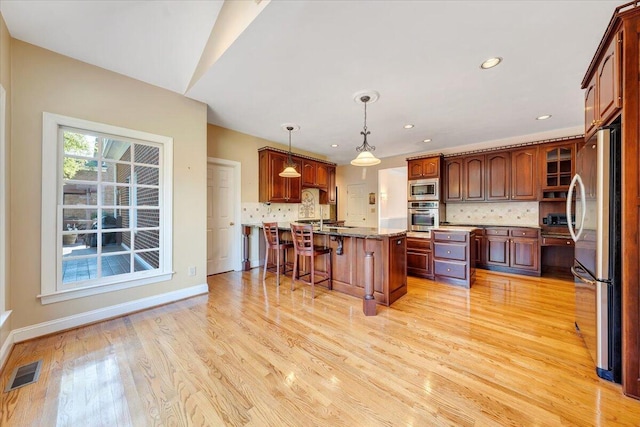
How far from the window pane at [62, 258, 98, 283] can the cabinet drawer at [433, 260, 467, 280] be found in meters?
4.45

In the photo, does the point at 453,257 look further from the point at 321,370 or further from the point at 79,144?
the point at 79,144

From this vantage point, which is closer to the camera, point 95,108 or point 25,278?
point 25,278

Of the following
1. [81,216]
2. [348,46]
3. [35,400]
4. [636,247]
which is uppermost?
[348,46]

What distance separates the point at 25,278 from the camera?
7.20ft

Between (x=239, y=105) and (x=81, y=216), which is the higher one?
(x=239, y=105)

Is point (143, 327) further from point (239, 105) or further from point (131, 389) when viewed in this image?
point (239, 105)

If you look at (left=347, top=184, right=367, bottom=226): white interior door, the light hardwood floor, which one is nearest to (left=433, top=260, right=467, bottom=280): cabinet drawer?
the light hardwood floor

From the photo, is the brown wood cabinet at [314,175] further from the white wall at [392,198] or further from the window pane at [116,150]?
the window pane at [116,150]

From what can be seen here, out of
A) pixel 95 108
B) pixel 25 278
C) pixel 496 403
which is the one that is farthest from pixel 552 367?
pixel 95 108

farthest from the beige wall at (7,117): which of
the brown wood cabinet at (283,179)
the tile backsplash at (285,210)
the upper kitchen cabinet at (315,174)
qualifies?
the upper kitchen cabinet at (315,174)

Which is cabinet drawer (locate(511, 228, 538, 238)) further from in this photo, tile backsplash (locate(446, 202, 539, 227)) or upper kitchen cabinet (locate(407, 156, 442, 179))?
upper kitchen cabinet (locate(407, 156, 442, 179))

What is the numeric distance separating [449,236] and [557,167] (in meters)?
2.44

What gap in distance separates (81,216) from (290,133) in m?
3.28

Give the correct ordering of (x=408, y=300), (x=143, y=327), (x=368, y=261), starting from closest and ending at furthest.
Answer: (x=143, y=327) < (x=368, y=261) < (x=408, y=300)
